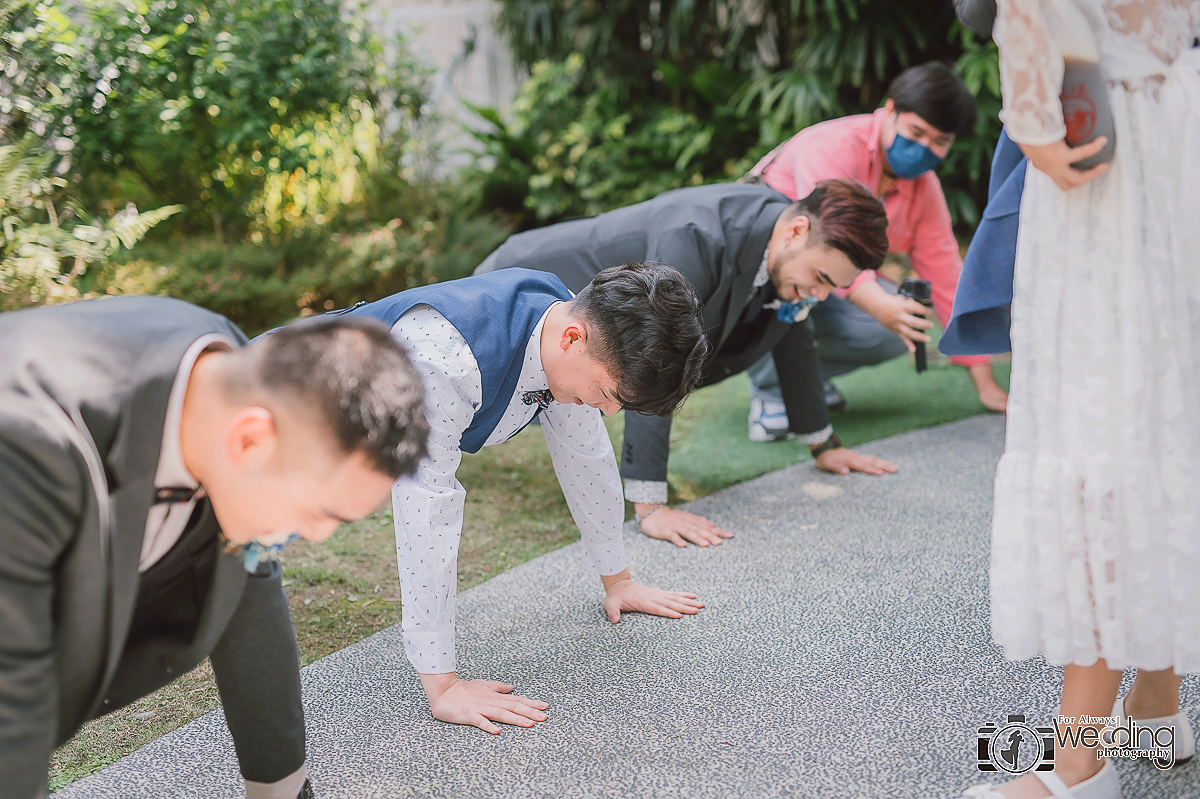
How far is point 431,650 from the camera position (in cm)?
147

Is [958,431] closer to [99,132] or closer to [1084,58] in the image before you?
[1084,58]

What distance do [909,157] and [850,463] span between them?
3.04 ft

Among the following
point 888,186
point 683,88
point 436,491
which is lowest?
point 436,491

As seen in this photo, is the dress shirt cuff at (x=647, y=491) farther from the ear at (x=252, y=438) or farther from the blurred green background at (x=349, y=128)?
the blurred green background at (x=349, y=128)

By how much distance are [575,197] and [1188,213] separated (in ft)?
16.4

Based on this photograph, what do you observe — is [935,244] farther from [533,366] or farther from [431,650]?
[431,650]

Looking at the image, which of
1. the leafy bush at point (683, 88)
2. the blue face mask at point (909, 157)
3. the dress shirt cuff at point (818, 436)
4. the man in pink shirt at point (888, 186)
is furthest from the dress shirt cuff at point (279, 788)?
the leafy bush at point (683, 88)

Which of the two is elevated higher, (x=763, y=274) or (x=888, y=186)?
(x=888, y=186)

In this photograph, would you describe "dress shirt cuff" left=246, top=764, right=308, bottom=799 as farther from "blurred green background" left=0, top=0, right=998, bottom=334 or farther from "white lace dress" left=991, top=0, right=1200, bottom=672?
"blurred green background" left=0, top=0, right=998, bottom=334

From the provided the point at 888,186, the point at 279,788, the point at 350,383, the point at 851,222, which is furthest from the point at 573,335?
the point at 888,186

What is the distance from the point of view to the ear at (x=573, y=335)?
1.47 metres

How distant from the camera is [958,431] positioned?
9.29ft

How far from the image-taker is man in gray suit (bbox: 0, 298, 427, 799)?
0.79 metres

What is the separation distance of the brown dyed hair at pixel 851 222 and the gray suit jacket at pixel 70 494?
1.46m
